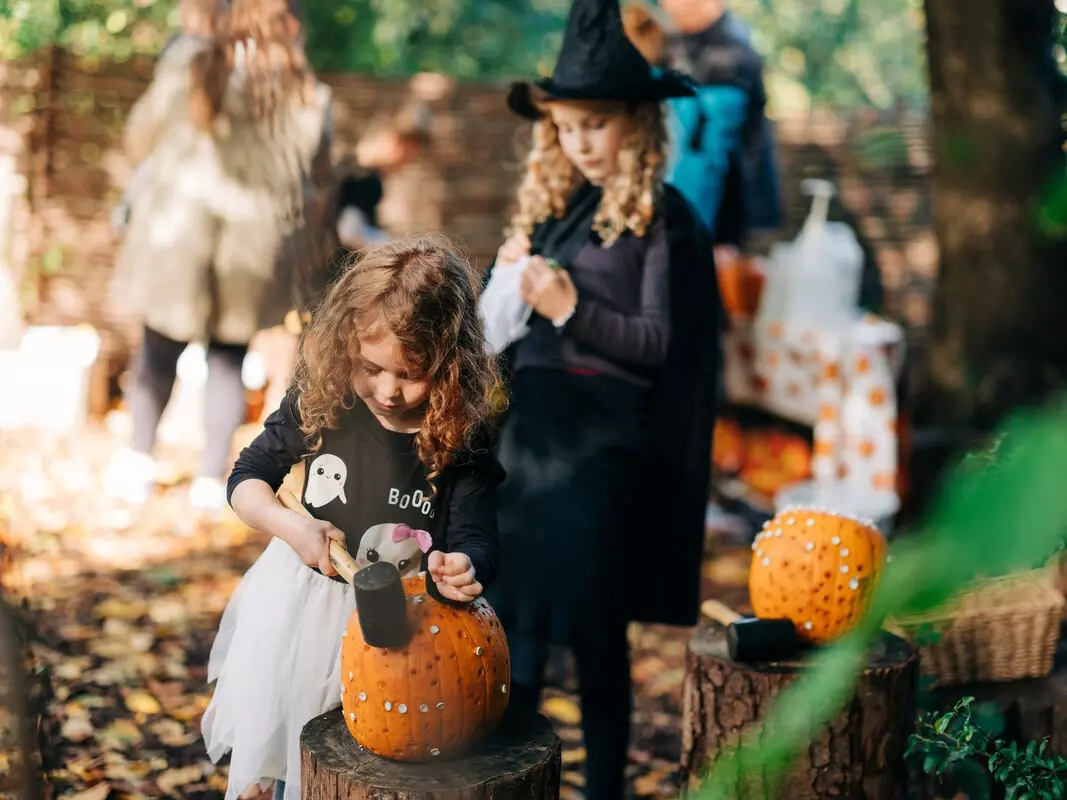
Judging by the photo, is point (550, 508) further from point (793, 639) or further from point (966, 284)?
point (966, 284)

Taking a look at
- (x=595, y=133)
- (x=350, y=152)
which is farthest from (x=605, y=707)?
(x=350, y=152)

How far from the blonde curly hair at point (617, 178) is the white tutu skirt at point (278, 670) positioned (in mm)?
1154

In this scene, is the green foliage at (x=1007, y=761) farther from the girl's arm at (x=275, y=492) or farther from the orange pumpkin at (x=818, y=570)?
the girl's arm at (x=275, y=492)

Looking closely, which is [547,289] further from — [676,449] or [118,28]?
[118,28]

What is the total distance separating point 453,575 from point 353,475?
278 millimetres

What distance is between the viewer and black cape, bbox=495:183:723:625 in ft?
9.58

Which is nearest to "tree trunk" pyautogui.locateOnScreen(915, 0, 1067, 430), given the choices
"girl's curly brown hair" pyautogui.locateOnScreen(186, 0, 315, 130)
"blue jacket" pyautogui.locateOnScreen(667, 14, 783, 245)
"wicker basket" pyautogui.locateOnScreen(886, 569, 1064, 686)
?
"blue jacket" pyautogui.locateOnScreen(667, 14, 783, 245)

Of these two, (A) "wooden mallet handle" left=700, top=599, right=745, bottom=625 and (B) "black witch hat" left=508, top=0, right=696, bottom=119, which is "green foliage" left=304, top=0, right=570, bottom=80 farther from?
(A) "wooden mallet handle" left=700, top=599, right=745, bottom=625

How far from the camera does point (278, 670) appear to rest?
2.11 metres

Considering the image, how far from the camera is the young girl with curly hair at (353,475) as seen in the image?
2008 mm

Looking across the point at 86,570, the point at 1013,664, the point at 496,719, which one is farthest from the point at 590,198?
the point at 86,570

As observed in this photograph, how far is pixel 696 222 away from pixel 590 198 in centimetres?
→ 27

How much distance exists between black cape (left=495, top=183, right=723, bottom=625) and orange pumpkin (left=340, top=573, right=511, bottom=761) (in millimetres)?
990

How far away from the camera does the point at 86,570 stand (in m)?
4.70
